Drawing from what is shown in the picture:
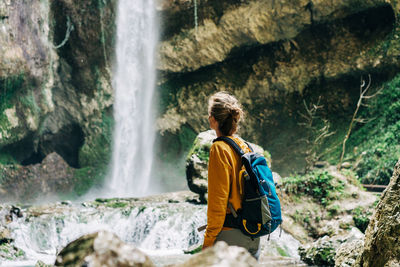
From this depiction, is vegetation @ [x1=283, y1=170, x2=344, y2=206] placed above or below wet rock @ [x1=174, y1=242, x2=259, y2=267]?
below

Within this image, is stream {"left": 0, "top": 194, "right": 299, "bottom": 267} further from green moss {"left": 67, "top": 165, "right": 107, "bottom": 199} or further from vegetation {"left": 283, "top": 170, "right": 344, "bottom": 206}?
green moss {"left": 67, "top": 165, "right": 107, "bottom": 199}

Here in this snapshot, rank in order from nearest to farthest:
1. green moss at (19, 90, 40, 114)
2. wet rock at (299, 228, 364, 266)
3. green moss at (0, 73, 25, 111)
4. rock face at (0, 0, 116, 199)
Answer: wet rock at (299, 228, 364, 266) → green moss at (0, 73, 25, 111) → rock face at (0, 0, 116, 199) → green moss at (19, 90, 40, 114)

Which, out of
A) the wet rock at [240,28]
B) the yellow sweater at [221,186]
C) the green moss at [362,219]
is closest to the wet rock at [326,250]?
the green moss at [362,219]

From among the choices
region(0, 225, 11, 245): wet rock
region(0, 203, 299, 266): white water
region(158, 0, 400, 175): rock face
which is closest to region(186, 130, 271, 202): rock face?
region(0, 203, 299, 266): white water

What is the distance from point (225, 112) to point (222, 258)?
110cm

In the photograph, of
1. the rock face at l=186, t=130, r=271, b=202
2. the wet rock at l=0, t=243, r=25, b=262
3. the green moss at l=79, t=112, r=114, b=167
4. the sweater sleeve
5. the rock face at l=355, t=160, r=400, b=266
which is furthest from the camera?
the green moss at l=79, t=112, r=114, b=167

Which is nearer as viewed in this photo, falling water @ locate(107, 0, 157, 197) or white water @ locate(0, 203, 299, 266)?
white water @ locate(0, 203, 299, 266)

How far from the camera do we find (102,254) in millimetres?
1402

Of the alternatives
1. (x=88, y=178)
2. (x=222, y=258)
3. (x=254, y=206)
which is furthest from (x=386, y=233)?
(x=88, y=178)

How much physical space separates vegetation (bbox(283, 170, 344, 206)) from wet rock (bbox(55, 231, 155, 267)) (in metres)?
7.46

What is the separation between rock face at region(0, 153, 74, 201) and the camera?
14766mm

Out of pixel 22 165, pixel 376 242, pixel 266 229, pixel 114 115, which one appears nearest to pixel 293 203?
pixel 376 242

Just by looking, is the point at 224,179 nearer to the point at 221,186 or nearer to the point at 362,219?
the point at 221,186

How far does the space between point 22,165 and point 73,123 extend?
2619 millimetres
